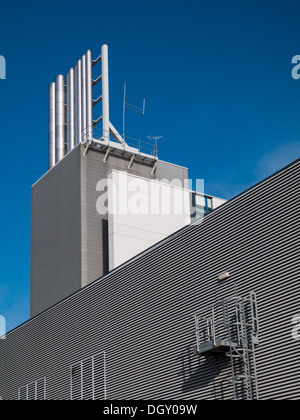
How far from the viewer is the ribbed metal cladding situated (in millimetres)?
27066

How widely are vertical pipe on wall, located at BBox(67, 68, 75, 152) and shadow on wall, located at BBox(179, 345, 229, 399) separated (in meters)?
31.9

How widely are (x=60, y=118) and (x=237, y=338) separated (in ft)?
125

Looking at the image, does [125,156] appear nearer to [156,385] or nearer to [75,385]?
[75,385]

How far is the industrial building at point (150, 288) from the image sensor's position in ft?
90.5

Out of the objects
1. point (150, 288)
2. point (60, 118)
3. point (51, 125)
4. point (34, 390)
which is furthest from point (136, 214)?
point (150, 288)

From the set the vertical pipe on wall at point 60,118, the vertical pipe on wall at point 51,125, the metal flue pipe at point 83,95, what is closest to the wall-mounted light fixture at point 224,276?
the metal flue pipe at point 83,95

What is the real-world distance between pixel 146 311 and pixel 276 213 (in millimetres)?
9365

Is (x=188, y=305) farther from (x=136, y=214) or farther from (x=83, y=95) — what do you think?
(x=83, y=95)

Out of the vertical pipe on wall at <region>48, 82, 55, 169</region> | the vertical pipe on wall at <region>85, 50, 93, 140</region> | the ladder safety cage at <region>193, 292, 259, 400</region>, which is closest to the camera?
the ladder safety cage at <region>193, 292, 259, 400</region>

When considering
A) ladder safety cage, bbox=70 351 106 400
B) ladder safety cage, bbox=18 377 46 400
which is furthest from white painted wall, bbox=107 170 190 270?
ladder safety cage, bbox=70 351 106 400

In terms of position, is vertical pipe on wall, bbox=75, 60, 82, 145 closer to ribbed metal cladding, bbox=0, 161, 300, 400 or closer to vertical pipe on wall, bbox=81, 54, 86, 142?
vertical pipe on wall, bbox=81, 54, 86, 142

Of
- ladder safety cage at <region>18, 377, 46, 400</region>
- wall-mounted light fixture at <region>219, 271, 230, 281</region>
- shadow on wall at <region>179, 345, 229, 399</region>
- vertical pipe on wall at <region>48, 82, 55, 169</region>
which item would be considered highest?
vertical pipe on wall at <region>48, 82, 55, 169</region>

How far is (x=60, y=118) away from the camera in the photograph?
62125 millimetres

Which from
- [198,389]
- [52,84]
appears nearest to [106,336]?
[198,389]
